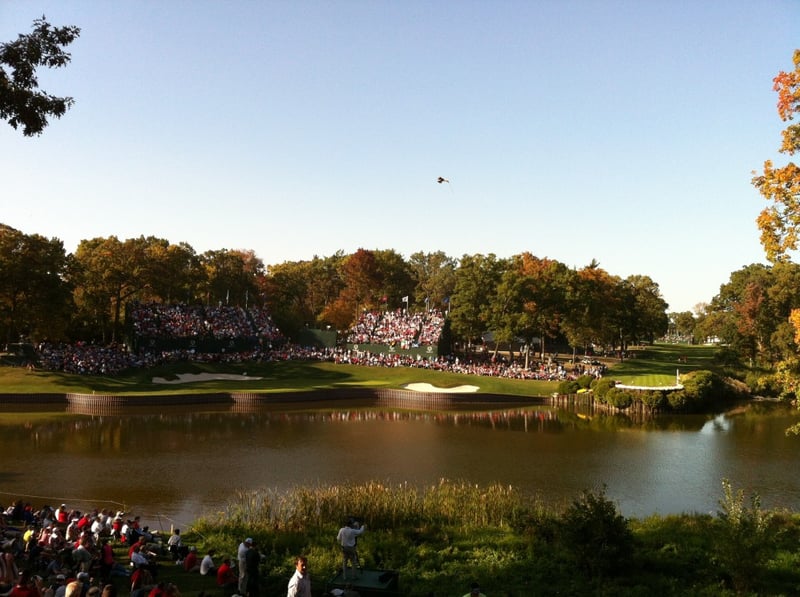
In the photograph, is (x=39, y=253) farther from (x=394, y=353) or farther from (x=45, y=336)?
(x=394, y=353)

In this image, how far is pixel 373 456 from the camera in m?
27.6

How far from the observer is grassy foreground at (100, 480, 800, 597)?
11859mm

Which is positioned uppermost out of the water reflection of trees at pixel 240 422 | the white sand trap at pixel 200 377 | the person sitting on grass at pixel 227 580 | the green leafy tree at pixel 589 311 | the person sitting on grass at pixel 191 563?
the green leafy tree at pixel 589 311

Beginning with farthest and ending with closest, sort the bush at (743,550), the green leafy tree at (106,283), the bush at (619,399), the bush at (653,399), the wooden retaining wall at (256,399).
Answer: the green leafy tree at (106,283), the bush at (619,399), the bush at (653,399), the wooden retaining wall at (256,399), the bush at (743,550)

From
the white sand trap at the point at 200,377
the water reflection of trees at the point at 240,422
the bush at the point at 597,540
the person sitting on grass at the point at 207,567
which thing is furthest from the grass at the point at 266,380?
the bush at the point at 597,540

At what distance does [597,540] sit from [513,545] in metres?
2.41

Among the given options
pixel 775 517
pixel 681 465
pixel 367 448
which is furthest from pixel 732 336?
pixel 775 517

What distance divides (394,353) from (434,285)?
42218mm

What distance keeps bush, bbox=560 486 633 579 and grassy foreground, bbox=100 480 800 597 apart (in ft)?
0.07

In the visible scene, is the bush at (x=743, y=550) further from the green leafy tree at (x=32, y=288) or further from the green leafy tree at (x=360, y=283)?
the green leafy tree at (x=360, y=283)

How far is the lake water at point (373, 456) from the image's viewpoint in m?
21.6

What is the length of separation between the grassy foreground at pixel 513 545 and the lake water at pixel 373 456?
3928 millimetres

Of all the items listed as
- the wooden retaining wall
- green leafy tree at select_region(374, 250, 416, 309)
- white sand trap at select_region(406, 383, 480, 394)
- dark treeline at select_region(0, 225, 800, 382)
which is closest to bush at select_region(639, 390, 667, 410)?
the wooden retaining wall

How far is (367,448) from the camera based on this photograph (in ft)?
96.3
